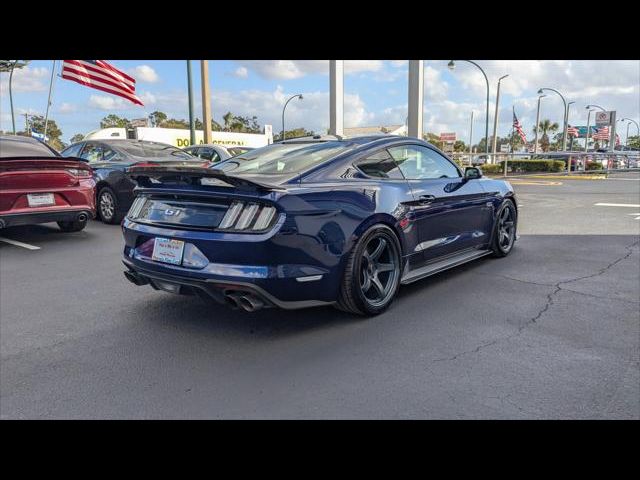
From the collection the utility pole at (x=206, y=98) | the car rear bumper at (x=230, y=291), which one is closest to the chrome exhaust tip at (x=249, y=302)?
the car rear bumper at (x=230, y=291)

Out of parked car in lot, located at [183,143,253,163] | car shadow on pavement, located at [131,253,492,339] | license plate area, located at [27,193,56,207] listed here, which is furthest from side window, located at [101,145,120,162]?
car shadow on pavement, located at [131,253,492,339]

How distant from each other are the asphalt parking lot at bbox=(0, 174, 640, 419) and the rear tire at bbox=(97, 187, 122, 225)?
10.4 feet

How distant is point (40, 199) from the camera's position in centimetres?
669

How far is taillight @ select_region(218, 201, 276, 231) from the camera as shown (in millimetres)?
3219

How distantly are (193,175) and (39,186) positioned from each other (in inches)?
175

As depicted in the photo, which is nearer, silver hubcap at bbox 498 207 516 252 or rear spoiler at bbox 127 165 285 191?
rear spoiler at bbox 127 165 285 191

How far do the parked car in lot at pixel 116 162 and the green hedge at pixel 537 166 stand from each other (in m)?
24.2

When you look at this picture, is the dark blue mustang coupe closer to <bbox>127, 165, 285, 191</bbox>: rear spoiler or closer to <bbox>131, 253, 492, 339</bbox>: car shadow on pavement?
<bbox>127, 165, 285, 191</bbox>: rear spoiler

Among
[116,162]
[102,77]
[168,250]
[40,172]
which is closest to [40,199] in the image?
[40,172]

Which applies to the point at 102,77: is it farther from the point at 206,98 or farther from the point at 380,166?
the point at 380,166

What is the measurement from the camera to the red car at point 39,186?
6.38 m

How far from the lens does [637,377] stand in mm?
2879
